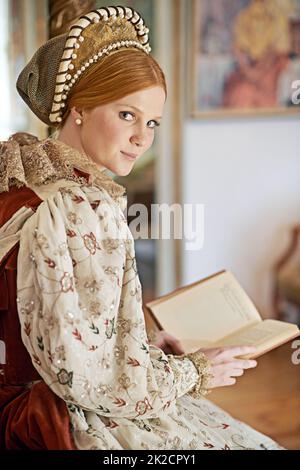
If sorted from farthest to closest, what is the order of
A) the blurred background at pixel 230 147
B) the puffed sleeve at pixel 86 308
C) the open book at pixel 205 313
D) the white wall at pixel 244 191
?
the white wall at pixel 244 191 < the blurred background at pixel 230 147 < the open book at pixel 205 313 < the puffed sleeve at pixel 86 308

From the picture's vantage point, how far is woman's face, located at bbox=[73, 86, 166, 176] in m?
0.92

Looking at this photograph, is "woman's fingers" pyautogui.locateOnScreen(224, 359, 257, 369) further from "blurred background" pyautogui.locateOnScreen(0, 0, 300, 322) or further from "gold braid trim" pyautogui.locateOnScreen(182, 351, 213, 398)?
"blurred background" pyautogui.locateOnScreen(0, 0, 300, 322)

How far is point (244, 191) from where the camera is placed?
338 cm

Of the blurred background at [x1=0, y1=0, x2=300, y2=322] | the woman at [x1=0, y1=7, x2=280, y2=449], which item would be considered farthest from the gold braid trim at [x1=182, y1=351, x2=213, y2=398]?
the blurred background at [x1=0, y1=0, x2=300, y2=322]

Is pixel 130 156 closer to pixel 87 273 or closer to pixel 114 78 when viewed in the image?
pixel 114 78

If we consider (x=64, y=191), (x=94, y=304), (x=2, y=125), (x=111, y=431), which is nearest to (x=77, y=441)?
(x=111, y=431)

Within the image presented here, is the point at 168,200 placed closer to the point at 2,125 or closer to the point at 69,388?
the point at 2,125

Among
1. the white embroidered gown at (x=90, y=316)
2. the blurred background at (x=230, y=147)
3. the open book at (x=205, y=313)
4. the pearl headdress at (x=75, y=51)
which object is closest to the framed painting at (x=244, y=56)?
the blurred background at (x=230, y=147)

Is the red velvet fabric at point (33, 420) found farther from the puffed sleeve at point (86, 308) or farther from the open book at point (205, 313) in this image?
the open book at point (205, 313)

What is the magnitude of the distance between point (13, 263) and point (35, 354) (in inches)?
5.0

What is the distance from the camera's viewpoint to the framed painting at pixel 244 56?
324 centimetres

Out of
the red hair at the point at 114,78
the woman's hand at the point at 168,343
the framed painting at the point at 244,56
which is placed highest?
the framed painting at the point at 244,56

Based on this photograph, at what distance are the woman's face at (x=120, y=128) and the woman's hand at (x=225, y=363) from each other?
31 cm

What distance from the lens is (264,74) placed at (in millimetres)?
3357
